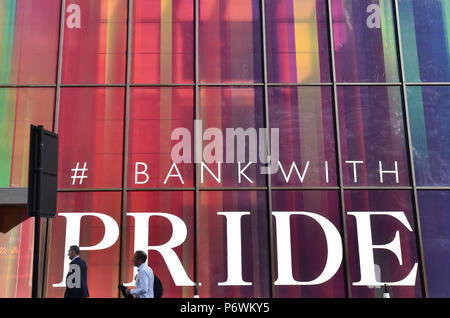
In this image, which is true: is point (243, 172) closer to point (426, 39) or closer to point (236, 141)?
point (236, 141)

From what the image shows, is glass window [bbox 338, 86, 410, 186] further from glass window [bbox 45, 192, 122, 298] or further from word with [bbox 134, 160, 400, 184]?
glass window [bbox 45, 192, 122, 298]

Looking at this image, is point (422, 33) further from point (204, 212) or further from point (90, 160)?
point (90, 160)

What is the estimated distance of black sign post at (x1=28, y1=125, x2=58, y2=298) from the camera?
545cm

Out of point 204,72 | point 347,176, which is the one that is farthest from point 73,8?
point 347,176

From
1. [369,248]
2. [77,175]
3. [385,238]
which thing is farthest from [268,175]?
[77,175]

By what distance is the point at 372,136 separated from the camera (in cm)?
1124

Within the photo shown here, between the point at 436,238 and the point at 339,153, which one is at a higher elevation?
the point at 339,153

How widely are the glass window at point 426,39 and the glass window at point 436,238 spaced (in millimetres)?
2693

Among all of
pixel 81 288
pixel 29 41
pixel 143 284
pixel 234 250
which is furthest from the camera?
pixel 29 41

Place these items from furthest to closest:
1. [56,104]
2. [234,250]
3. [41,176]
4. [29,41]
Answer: [29,41] < [56,104] < [234,250] < [41,176]

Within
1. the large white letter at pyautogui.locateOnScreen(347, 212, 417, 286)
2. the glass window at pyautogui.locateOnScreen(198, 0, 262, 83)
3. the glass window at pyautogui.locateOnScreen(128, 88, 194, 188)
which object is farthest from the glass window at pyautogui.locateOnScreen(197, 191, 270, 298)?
the glass window at pyautogui.locateOnScreen(198, 0, 262, 83)

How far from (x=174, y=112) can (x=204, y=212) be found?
231 cm

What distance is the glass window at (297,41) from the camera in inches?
455

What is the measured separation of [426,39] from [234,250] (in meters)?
6.45
